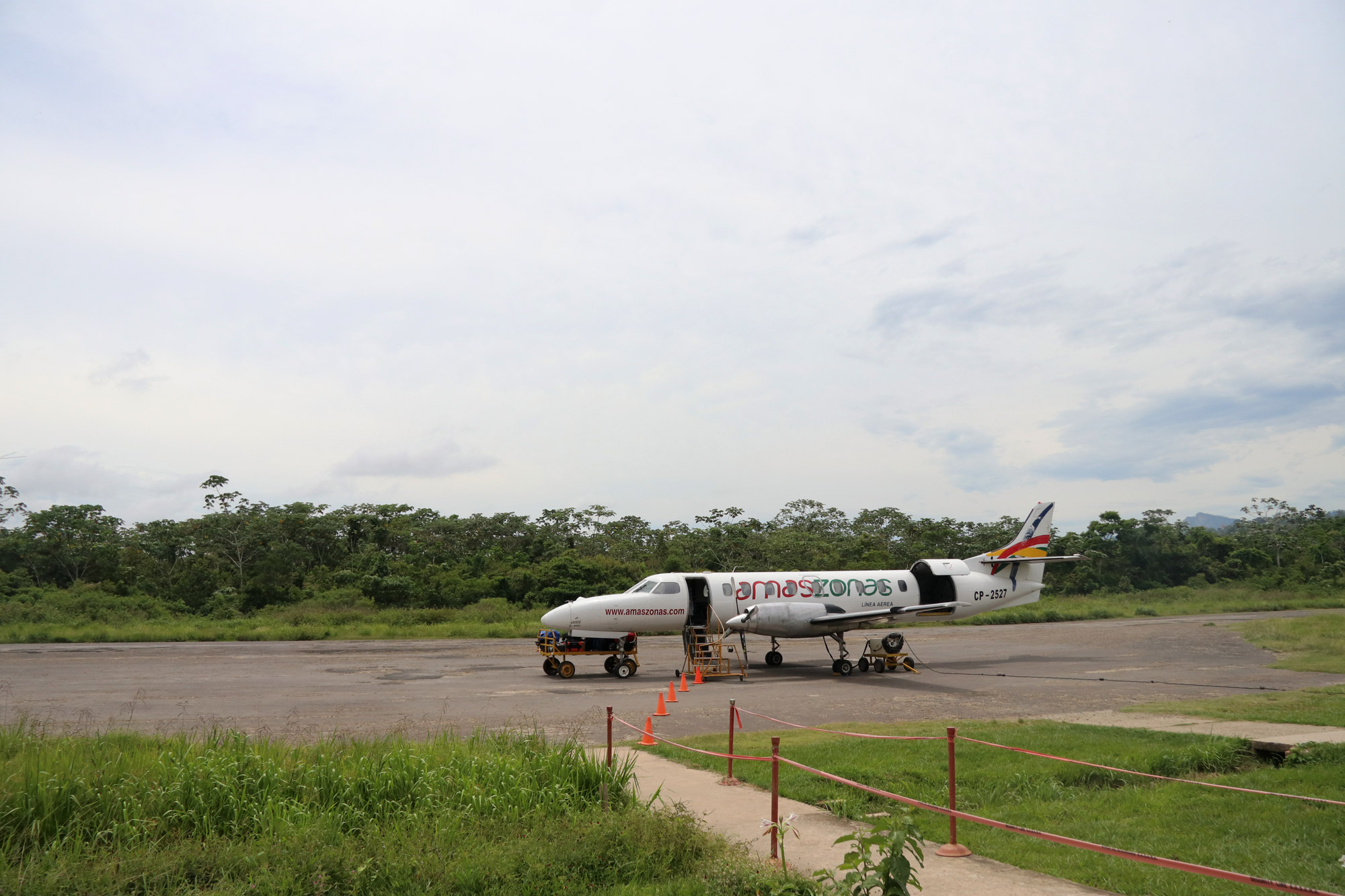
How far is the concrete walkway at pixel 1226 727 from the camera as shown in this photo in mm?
10828

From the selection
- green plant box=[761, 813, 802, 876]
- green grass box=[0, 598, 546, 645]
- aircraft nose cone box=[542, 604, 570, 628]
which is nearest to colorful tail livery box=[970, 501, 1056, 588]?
aircraft nose cone box=[542, 604, 570, 628]

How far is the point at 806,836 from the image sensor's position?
276 inches

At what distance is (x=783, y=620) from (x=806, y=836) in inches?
655

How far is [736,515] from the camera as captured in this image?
64.2 m

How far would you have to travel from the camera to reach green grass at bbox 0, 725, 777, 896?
18.4ft

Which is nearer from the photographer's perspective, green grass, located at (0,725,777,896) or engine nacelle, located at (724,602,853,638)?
green grass, located at (0,725,777,896)

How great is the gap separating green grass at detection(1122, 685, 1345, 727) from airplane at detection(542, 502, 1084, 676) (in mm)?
8006

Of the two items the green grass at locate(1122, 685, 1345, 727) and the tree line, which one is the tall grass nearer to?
the green grass at locate(1122, 685, 1345, 727)

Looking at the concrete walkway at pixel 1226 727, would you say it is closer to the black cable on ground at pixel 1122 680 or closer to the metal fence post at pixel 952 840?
the black cable on ground at pixel 1122 680

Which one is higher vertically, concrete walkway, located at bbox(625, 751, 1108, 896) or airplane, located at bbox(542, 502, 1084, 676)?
airplane, located at bbox(542, 502, 1084, 676)

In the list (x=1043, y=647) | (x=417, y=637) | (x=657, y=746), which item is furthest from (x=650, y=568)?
(x=657, y=746)

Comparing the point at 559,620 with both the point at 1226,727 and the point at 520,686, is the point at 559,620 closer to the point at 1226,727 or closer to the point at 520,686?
the point at 520,686

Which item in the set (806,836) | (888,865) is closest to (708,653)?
(806,836)

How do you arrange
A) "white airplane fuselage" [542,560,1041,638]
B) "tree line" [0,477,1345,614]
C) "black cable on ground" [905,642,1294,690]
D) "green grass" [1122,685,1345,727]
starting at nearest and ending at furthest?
"green grass" [1122,685,1345,727] < "black cable on ground" [905,642,1294,690] < "white airplane fuselage" [542,560,1041,638] < "tree line" [0,477,1345,614]
